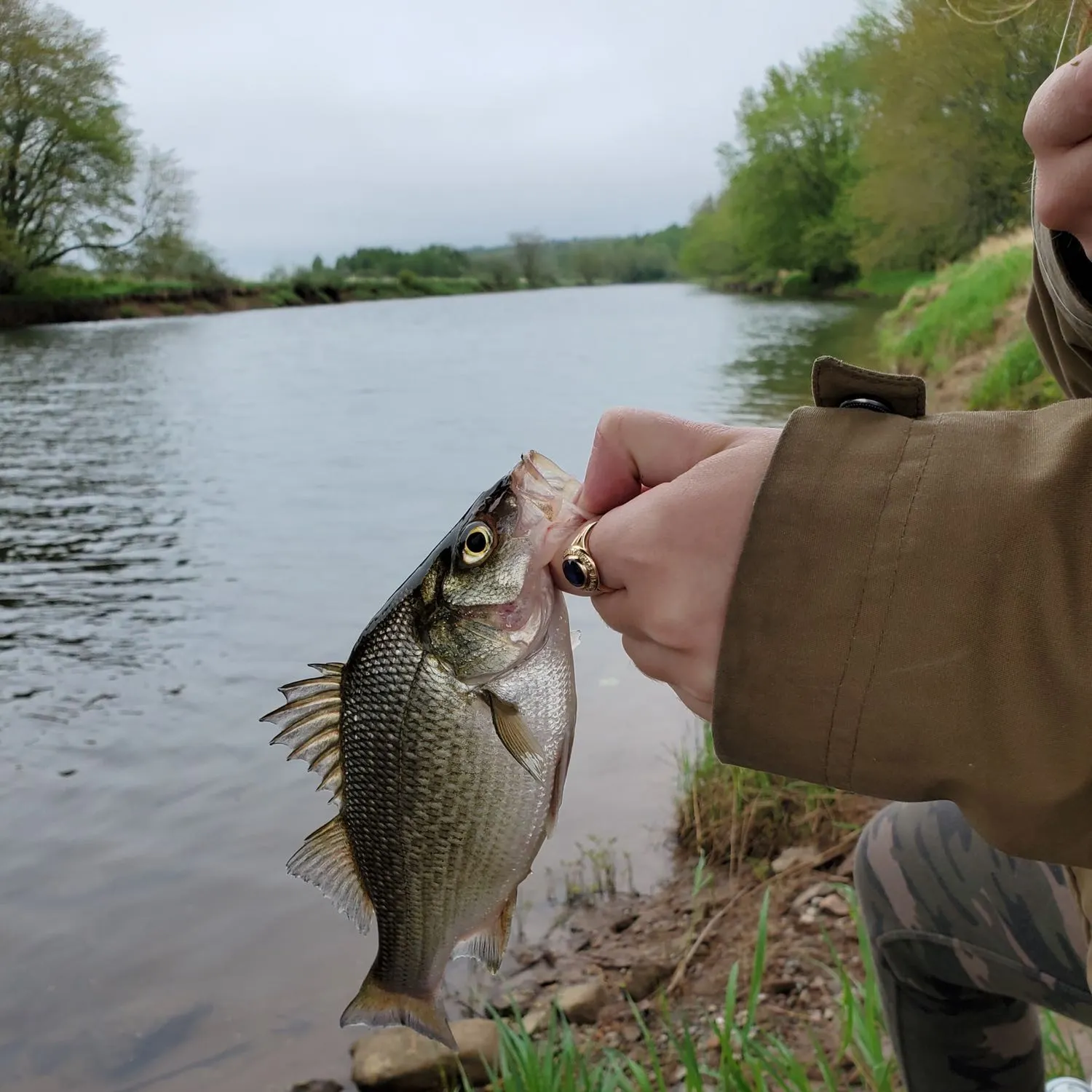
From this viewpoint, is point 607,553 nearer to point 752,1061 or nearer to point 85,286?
point 752,1061

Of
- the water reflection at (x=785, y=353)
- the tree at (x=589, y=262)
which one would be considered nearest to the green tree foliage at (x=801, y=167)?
the water reflection at (x=785, y=353)

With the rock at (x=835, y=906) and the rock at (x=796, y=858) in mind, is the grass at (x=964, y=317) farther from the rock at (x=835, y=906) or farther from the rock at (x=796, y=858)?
the rock at (x=835, y=906)

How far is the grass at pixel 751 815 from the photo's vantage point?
4973 mm

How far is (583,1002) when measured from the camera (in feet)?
13.5

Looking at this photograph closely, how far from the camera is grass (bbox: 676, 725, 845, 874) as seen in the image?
16.3 ft

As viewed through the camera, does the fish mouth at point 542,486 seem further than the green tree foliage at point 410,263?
No

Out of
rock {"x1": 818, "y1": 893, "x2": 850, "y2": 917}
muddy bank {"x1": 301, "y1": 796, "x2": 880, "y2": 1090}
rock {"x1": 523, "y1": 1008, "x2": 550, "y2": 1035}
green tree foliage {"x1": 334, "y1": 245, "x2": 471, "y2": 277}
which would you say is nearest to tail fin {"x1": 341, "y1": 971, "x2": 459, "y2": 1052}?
muddy bank {"x1": 301, "y1": 796, "x2": 880, "y2": 1090}

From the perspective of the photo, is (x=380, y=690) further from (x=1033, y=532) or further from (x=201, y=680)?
(x=201, y=680)

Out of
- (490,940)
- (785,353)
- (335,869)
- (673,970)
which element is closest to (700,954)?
(673,970)

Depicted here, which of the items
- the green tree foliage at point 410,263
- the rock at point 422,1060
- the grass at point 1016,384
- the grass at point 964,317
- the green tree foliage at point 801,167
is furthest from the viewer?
the green tree foliage at point 410,263

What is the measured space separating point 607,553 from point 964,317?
17.5m

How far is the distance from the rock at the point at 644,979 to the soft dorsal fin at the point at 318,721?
97.6 inches

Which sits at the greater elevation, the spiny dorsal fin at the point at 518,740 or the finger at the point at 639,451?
the finger at the point at 639,451

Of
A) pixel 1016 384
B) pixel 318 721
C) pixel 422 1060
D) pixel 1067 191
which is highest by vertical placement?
pixel 1067 191
